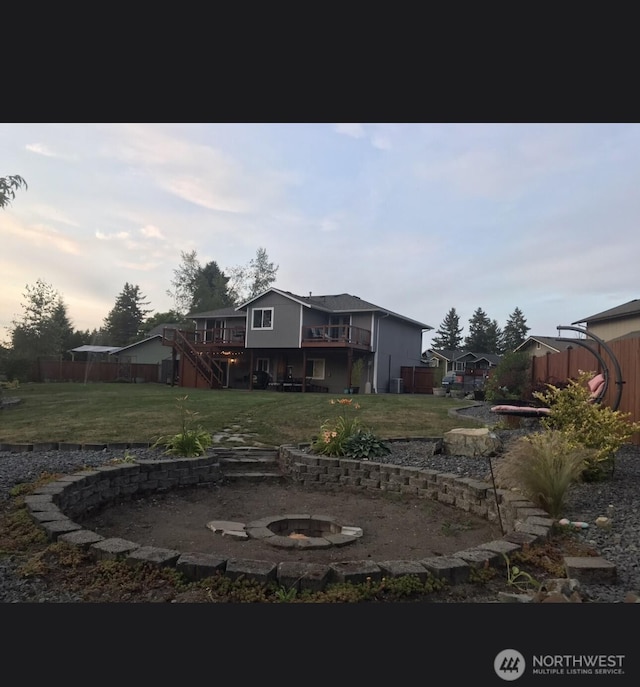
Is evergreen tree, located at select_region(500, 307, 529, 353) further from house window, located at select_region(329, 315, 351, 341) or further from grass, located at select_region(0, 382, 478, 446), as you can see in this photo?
grass, located at select_region(0, 382, 478, 446)

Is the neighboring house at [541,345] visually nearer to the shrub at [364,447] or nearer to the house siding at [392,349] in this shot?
the house siding at [392,349]

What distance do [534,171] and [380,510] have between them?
6143 millimetres

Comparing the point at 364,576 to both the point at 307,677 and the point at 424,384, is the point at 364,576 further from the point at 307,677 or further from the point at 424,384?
the point at 424,384

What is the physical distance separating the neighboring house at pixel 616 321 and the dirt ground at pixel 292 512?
1616cm

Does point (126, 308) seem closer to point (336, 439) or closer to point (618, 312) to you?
point (618, 312)

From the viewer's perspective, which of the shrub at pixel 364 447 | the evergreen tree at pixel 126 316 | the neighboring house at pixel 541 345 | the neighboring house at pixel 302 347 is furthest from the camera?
the evergreen tree at pixel 126 316

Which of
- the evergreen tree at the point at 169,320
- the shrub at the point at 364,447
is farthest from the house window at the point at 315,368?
the evergreen tree at the point at 169,320

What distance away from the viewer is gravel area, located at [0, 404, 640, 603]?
276 centimetres

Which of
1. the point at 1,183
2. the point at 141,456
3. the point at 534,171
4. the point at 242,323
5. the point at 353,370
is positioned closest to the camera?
the point at 141,456

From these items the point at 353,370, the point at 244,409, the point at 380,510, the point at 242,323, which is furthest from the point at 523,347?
the point at 380,510

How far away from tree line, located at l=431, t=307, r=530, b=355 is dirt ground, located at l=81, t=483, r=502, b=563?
62919 millimetres

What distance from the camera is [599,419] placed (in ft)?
18.3

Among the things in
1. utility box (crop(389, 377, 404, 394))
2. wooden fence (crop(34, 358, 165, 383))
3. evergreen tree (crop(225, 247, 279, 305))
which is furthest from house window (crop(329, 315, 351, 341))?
evergreen tree (crop(225, 247, 279, 305))

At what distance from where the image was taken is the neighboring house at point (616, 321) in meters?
18.2
